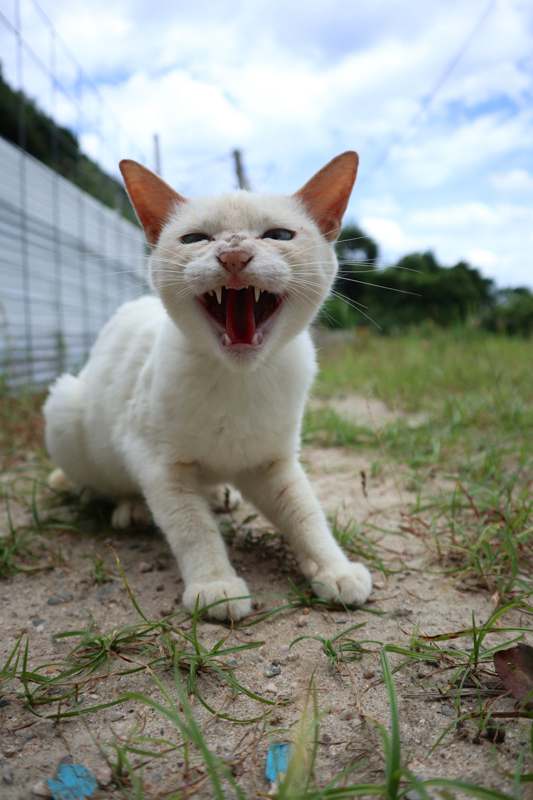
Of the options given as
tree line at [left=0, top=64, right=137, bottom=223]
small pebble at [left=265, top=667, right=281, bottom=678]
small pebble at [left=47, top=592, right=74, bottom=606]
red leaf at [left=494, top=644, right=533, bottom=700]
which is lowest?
small pebble at [left=47, top=592, right=74, bottom=606]

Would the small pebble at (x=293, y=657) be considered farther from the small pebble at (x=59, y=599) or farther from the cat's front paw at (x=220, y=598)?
the small pebble at (x=59, y=599)

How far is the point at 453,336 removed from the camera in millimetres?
6039

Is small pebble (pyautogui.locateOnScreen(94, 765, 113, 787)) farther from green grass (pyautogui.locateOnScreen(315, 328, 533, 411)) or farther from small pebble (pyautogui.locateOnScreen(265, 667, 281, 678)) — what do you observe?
green grass (pyautogui.locateOnScreen(315, 328, 533, 411))

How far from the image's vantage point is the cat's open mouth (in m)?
1.48

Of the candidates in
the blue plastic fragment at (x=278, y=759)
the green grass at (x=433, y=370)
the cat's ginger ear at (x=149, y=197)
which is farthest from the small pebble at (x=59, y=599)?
the green grass at (x=433, y=370)

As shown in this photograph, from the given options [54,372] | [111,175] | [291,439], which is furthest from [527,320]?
[291,439]

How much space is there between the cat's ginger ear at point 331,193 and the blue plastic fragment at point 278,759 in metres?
1.51

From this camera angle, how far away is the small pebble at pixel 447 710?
3.29 ft

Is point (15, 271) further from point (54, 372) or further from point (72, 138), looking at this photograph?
point (72, 138)

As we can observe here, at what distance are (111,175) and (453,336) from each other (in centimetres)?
566

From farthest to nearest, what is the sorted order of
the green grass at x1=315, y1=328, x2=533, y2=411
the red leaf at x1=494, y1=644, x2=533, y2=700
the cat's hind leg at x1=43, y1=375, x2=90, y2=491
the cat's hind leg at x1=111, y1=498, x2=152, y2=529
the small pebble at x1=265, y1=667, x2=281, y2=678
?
the green grass at x1=315, y1=328, x2=533, y2=411, the cat's hind leg at x1=43, y1=375, x2=90, y2=491, the cat's hind leg at x1=111, y1=498, x2=152, y2=529, the small pebble at x1=265, y1=667, x2=281, y2=678, the red leaf at x1=494, y1=644, x2=533, y2=700

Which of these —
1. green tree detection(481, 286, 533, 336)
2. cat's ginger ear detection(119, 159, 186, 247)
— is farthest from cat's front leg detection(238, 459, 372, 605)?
green tree detection(481, 286, 533, 336)

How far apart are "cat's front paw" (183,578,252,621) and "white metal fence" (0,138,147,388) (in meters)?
2.61

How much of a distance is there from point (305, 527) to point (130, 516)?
34.3 inches
